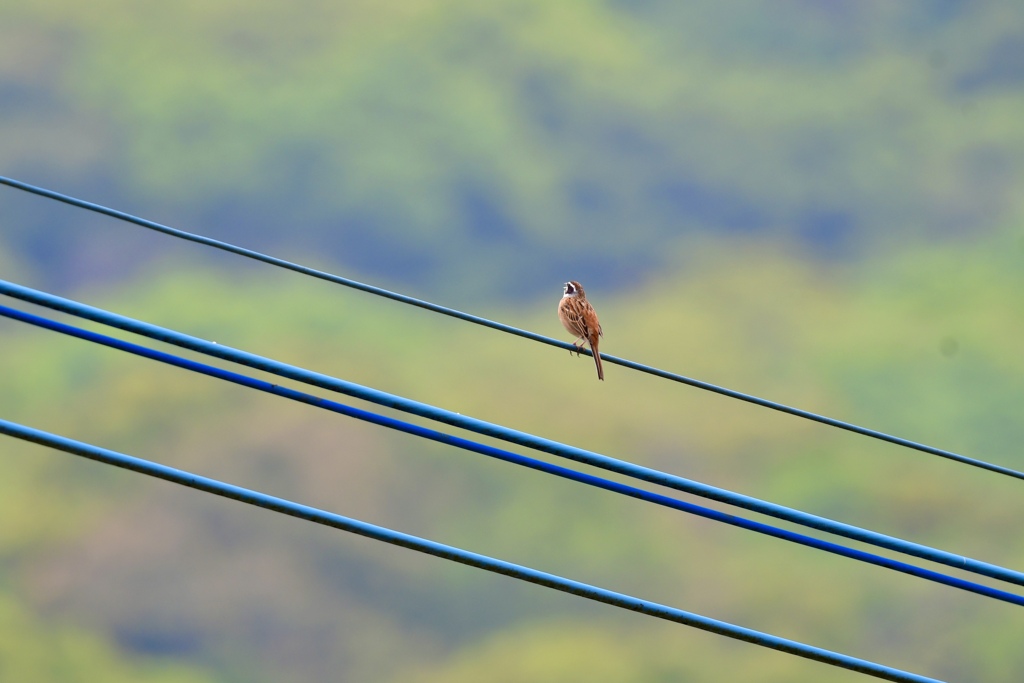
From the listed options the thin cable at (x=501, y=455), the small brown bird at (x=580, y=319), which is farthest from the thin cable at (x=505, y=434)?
the small brown bird at (x=580, y=319)

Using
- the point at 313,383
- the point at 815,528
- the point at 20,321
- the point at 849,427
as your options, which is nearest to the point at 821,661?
the point at 815,528

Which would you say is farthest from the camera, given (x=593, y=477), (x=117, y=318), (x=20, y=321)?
(x=593, y=477)

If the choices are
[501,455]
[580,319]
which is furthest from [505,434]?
[580,319]

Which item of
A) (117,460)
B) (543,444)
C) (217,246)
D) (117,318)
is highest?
(217,246)

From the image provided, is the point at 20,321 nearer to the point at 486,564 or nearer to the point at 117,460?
the point at 117,460

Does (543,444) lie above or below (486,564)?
above

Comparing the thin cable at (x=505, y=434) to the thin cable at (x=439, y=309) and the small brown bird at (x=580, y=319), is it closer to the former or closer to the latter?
the thin cable at (x=439, y=309)

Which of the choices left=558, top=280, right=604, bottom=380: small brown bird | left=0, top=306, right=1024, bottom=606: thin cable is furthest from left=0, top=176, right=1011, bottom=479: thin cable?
left=558, top=280, right=604, bottom=380: small brown bird

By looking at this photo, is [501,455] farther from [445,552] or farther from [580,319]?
[580,319]
